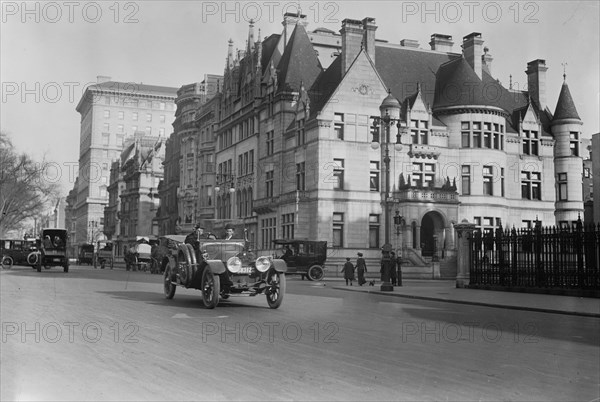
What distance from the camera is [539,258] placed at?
2503cm

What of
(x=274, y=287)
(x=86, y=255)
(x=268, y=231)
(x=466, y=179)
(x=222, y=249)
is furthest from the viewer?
(x=86, y=255)

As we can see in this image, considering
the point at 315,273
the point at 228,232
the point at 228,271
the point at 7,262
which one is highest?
the point at 228,232

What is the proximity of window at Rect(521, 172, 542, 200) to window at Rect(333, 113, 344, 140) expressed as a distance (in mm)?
17032

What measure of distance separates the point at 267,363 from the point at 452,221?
138 feet

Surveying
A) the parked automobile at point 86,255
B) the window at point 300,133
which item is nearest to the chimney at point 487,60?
the window at point 300,133

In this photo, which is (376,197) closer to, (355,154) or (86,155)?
(355,154)

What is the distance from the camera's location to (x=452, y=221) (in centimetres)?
4872

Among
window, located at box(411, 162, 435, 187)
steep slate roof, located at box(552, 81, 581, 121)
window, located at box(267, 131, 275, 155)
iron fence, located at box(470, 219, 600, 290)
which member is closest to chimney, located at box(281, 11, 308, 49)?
window, located at box(267, 131, 275, 155)

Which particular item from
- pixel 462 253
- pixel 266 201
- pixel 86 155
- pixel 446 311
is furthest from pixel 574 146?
pixel 86 155

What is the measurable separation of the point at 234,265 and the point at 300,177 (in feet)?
116

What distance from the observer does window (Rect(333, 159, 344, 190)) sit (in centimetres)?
4850

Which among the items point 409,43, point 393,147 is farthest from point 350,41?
point 409,43

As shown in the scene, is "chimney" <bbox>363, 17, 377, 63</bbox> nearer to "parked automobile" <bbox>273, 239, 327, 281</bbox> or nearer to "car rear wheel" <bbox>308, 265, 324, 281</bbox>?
"parked automobile" <bbox>273, 239, 327, 281</bbox>

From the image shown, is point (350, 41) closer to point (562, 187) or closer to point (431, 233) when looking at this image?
point (431, 233)
